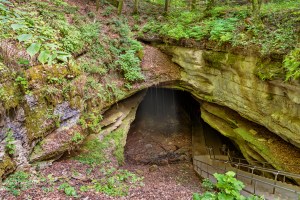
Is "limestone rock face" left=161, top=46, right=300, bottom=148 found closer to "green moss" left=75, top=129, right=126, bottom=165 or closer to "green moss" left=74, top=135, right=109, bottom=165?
"green moss" left=75, top=129, right=126, bottom=165

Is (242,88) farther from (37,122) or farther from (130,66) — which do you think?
(37,122)

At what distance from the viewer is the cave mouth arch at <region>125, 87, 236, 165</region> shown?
512 inches

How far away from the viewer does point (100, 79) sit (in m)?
10.1

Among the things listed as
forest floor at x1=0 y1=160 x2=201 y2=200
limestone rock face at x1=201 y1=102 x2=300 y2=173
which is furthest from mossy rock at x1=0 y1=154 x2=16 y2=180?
limestone rock face at x1=201 y1=102 x2=300 y2=173

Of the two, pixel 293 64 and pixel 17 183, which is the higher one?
pixel 293 64

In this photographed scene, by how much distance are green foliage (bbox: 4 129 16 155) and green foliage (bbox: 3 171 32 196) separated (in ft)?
2.00

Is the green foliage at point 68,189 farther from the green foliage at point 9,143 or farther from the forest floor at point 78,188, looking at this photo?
the green foliage at point 9,143

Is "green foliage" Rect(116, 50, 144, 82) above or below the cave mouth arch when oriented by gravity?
above

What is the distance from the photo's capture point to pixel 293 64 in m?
7.40

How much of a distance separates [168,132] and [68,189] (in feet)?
32.6

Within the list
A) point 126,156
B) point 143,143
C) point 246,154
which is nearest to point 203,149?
point 246,154

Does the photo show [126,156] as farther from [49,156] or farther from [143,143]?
[49,156]

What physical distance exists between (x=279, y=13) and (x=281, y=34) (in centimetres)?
210

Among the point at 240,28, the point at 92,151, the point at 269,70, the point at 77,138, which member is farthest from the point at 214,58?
the point at 77,138
